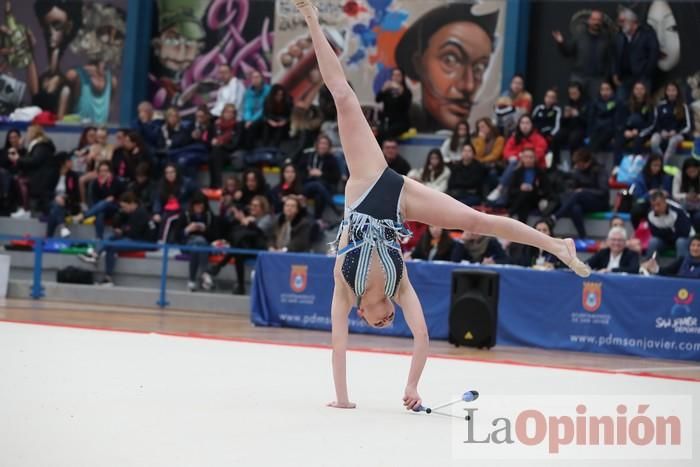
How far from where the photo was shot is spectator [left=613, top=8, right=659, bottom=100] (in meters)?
14.2

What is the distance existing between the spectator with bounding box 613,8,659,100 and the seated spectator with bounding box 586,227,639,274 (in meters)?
3.42

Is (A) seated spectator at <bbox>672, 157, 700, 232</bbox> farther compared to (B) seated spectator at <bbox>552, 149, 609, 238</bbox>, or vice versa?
(B) seated spectator at <bbox>552, 149, 609, 238</bbox>

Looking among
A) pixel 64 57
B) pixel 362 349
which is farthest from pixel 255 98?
pixel 362 349

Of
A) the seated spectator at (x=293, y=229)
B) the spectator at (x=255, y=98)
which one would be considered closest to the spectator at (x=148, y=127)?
the spectator at (x=255, y=98)

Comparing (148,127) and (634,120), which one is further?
(148,127)

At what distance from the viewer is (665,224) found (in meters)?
12.0

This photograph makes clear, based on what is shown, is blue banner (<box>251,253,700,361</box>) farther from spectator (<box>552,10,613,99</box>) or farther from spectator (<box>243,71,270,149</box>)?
spectator (<box>552,10,613,99</box>)

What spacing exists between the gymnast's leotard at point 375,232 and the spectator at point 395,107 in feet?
29.2

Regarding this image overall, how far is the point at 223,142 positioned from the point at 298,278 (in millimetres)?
4004

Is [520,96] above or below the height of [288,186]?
above

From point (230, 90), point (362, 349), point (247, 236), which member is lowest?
point (362, 349)

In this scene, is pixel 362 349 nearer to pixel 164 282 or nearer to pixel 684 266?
pixel 684 266

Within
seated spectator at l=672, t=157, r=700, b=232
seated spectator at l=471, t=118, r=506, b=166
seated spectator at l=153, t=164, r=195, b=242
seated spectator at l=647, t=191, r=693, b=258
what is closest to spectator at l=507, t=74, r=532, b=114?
Answer: seated spectator at l=471, t=118, r=506, b=166

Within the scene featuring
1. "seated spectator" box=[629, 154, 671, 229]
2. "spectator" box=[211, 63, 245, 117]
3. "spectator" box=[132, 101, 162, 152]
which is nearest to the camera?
"seated spectator" box=[629, 154, 671, 229]
